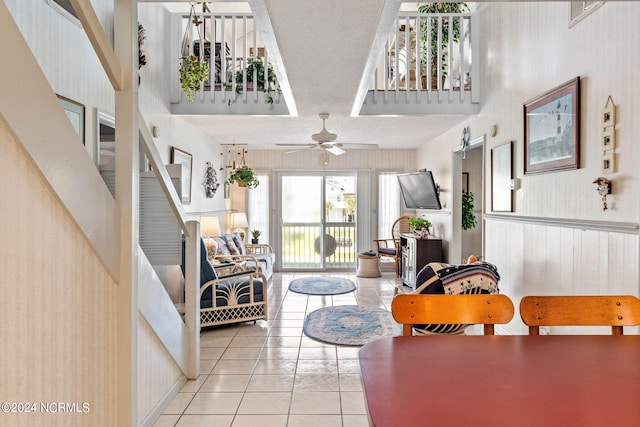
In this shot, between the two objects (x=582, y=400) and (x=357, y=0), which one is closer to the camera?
(x=582, y=400)

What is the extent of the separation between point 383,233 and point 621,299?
6168 millimetres

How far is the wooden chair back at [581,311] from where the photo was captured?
5.38 ft

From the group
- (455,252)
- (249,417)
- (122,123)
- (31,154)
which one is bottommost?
(249,417)

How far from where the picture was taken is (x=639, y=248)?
2213mm

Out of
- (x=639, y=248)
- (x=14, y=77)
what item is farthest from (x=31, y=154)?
(x=639, y=248)

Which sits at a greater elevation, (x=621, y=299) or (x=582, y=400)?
(x=621, y=299)

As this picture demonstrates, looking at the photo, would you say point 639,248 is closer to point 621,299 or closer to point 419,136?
point 621,299

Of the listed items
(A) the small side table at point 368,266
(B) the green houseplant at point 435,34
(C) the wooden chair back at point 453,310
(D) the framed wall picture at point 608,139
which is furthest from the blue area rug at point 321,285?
(C) the wooden chair back at point 453,310

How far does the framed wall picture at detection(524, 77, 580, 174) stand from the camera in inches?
111

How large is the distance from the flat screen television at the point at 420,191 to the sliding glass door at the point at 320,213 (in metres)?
1.22

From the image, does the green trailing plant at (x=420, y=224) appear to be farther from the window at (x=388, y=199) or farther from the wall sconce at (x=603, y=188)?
the wall sconce at (x=603, y=188)

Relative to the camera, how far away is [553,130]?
310 centimetres

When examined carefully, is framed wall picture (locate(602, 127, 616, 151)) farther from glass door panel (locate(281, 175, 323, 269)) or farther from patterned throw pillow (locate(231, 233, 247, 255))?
glass door panel (locate(281, 175, 323, 269))

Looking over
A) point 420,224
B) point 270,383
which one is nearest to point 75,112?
point 270,383
